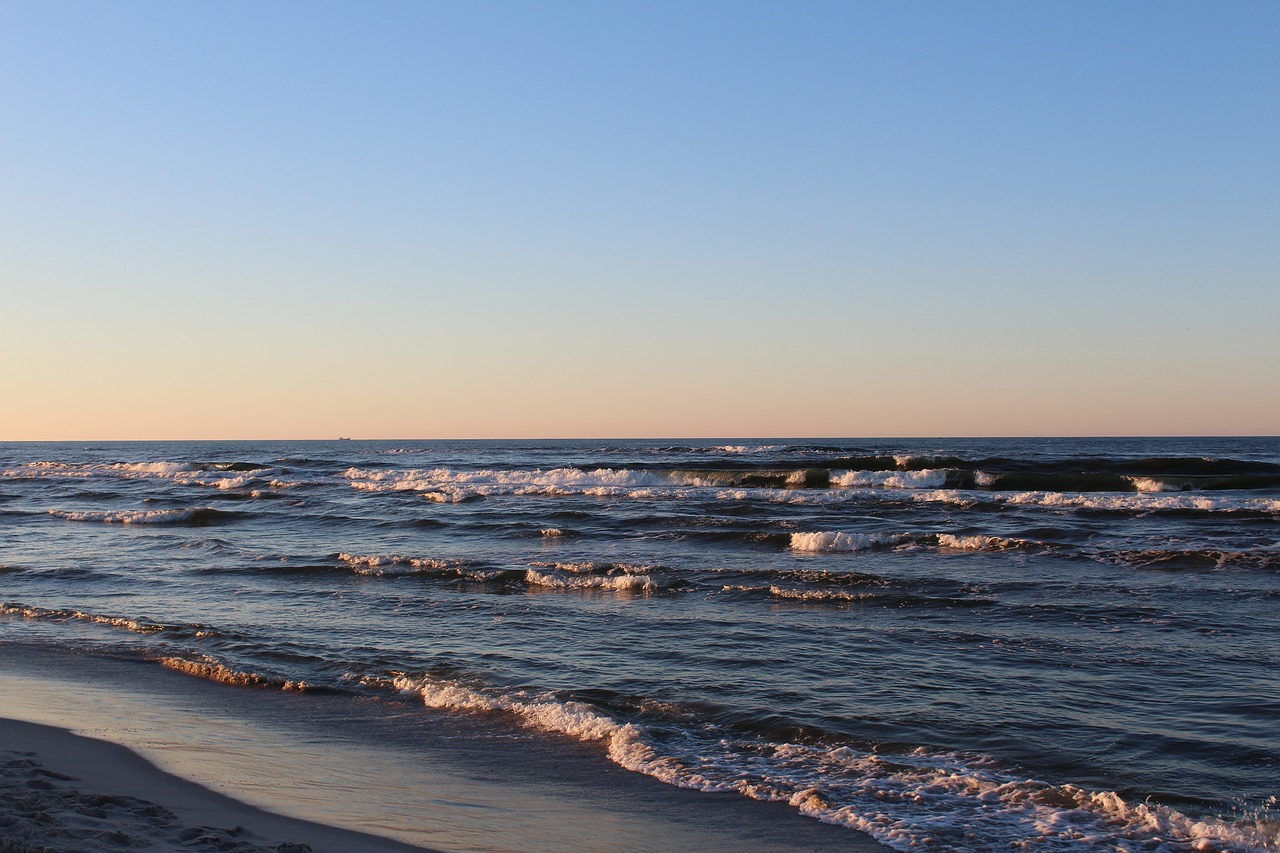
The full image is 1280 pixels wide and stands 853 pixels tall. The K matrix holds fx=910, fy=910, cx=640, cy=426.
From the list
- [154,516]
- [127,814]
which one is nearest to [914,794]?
[127,814]

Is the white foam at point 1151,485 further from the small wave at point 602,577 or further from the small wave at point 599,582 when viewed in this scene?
the small wave at point 599,582

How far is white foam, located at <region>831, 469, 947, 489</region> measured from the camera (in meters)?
37.4

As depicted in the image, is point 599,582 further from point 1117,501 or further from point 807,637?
point 1117,501

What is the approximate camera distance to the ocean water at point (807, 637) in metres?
6.46

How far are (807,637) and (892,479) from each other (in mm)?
29041

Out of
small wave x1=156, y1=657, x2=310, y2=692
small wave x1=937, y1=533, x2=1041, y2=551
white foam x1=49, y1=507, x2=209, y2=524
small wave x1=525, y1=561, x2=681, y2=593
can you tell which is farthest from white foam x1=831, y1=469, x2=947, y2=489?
small wave x1=156, y1=657, x2=310, y2=692

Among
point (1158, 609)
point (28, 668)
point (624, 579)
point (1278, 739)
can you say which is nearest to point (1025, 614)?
point (1158, 609)

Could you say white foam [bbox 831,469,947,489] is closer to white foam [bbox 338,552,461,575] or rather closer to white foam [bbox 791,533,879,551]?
white foam [bbox 791,533,879,551]

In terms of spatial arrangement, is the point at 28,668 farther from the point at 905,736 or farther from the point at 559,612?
the point at 905,736

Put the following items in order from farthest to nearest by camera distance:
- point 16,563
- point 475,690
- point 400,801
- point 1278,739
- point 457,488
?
point 457,488 < point 16,563 < point 475,690 < point 1278,739 < point 400,801

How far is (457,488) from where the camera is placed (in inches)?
1460

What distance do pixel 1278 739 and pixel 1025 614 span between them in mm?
5021

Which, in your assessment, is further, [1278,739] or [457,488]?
[457,488]

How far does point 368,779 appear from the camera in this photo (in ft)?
21.4
